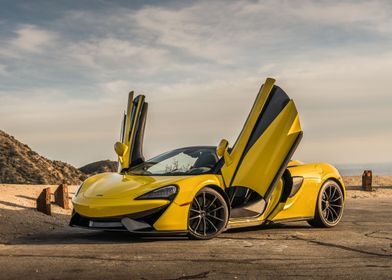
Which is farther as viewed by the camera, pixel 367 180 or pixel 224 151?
pixel 367 180

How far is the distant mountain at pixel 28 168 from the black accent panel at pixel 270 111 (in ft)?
51.5

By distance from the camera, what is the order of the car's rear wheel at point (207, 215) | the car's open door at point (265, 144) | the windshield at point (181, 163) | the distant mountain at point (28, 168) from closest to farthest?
the car's rear wheel at point (207, 215) → the car's open door at point (265, 144) → the windshield at point (181, 163) → the distant mountain at point (28, 168)

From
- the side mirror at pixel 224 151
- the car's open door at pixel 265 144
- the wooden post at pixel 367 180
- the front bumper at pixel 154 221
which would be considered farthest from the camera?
the wooden post at pixel 367 180

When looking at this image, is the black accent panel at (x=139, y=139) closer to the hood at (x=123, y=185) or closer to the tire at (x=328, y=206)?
the hood at (x=123, y=185)

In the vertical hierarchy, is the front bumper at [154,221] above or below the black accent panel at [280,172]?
below

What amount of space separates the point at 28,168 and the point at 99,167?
4334mm

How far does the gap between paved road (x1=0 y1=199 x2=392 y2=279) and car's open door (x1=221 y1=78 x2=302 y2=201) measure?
0.84m

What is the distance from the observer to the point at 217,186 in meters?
9.07

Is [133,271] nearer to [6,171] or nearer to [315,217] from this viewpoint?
[315,217]

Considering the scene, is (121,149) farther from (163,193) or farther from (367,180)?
(367,180)

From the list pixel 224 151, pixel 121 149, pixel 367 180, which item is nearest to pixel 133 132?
pixel 121 149

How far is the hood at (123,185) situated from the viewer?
8.70 metres

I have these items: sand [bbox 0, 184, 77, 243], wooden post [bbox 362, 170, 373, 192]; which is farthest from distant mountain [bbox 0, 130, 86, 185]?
wooden post [bbox 362, 170, 373, 192]

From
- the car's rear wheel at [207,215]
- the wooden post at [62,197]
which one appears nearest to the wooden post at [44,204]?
the wooden post at [62,197]
